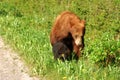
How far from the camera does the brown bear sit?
6934 millimetres

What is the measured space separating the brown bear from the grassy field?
0.80 ft

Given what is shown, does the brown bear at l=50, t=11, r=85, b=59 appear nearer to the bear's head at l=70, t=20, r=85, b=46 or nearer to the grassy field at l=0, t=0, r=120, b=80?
A: the bear's head at l=70, t=20, r=85, b=46

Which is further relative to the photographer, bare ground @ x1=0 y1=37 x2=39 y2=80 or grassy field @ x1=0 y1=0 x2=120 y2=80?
bare ground @ x1=0 y1=37 x2=39 y2=80

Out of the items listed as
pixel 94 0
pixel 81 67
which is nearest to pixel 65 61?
pixel 81 67

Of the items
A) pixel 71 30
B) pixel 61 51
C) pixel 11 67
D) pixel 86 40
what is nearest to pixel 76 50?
pixel 61 51

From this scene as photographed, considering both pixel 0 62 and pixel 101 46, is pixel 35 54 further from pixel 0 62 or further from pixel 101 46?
pixel 101 46

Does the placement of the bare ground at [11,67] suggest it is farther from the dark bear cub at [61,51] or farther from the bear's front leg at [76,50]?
the bear's front leg at [76,50]

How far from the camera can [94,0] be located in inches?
559

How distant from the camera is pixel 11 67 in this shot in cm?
739

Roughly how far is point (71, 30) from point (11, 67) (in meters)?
1.42

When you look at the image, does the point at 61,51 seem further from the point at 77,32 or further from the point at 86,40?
the point at 86,40

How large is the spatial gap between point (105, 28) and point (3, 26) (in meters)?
3.46

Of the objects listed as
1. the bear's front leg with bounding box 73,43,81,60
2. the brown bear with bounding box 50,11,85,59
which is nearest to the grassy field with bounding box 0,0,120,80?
the bear's front leg with bounding box 73,43,81,60

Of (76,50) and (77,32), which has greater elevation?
(77,32)
